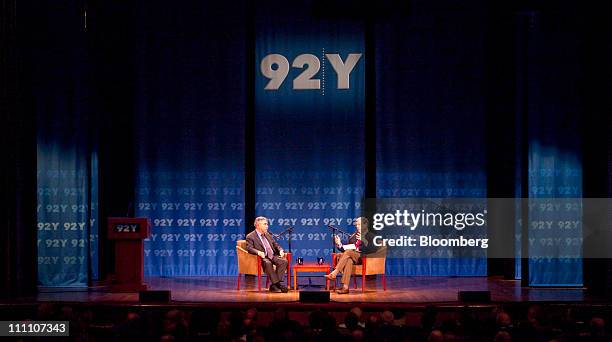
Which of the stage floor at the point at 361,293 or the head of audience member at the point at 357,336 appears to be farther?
the stage floor at the point at 361,293

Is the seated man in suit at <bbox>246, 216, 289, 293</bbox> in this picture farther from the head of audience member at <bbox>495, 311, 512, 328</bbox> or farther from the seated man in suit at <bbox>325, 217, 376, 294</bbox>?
the head of audience member at <bbox>495, 311, 512, 328</bbox>

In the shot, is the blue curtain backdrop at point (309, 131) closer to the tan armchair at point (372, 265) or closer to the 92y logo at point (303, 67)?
the 92y logo at point (303, 67)

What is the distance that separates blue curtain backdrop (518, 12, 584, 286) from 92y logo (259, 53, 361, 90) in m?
2.74

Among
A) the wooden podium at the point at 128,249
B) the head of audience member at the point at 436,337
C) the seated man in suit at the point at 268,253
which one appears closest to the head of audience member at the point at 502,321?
the head of audience member at the point at 436,337

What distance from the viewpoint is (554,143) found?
448 inches

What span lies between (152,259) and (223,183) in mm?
1530

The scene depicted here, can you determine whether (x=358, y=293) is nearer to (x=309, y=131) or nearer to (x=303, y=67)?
(x=309, y=131)

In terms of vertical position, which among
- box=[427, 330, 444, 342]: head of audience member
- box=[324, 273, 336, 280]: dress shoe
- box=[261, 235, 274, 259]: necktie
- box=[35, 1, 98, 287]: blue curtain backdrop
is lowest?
box=[324, 273, 336, 280]: dress shoe

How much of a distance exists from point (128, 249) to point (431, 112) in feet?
16.1

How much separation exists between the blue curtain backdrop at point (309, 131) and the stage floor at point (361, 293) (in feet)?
3.91

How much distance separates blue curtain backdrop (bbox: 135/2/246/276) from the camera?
12.8 metres

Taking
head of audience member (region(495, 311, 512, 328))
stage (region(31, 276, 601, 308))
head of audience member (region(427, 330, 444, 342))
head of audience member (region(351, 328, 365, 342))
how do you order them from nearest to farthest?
head of audience member (region(427, 330, 444, 342)) < head of audience member (region(351, 328, 365, 342)) < head of audience member (region(495, 311, 512, 328)) < stage (region(31, 276, 601, 308))

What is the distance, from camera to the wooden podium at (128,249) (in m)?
10.7

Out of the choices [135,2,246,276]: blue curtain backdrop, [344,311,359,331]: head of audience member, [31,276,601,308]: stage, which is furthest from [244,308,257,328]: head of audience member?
[135,2,246,276]: blue curtain backdrop
